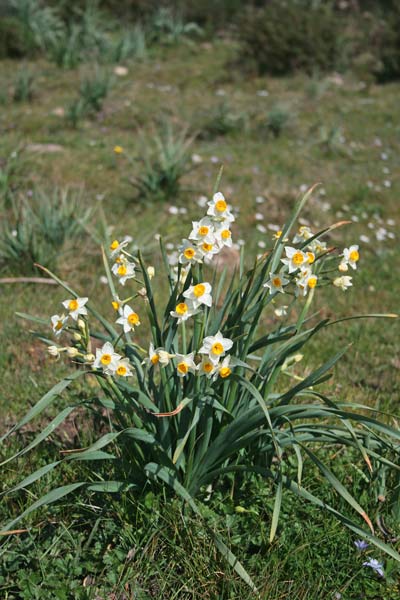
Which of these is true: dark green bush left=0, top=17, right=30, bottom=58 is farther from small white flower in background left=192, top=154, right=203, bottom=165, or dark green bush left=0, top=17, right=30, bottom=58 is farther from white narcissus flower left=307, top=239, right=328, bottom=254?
white narcissus flower left=307, top=239, right=328, bottom=254

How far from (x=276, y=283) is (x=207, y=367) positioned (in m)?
0.35

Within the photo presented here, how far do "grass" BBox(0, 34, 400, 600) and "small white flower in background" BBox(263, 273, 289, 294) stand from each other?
0.72 meters

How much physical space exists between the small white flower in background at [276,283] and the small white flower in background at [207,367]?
31 centimetres

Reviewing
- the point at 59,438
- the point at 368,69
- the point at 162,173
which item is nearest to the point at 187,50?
the point at 368,69

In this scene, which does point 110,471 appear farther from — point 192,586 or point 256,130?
point 256,130

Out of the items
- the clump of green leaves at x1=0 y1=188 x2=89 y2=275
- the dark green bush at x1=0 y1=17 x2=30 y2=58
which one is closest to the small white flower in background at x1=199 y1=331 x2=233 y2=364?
the clump of green leaves at x1=0 y1=188 x2=89 y2=275

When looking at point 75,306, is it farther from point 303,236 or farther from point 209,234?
point 303,236

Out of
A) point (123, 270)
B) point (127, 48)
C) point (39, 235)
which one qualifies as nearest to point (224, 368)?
point (123, 270)

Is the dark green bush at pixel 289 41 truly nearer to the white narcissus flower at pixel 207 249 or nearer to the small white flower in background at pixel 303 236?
the small white flower in background at pixel 303 236

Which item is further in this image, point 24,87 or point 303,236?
point 24,87

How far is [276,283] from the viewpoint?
6.50 ft

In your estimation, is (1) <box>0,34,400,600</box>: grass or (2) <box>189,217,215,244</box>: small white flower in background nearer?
(2) <box>189,217,215,244</box>: small white flower in background

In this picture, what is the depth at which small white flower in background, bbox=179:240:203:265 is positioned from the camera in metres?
1.85

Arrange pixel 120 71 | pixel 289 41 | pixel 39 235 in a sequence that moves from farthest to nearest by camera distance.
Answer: pixel 289 41 < pixel 120 71 < pixel 39 235
